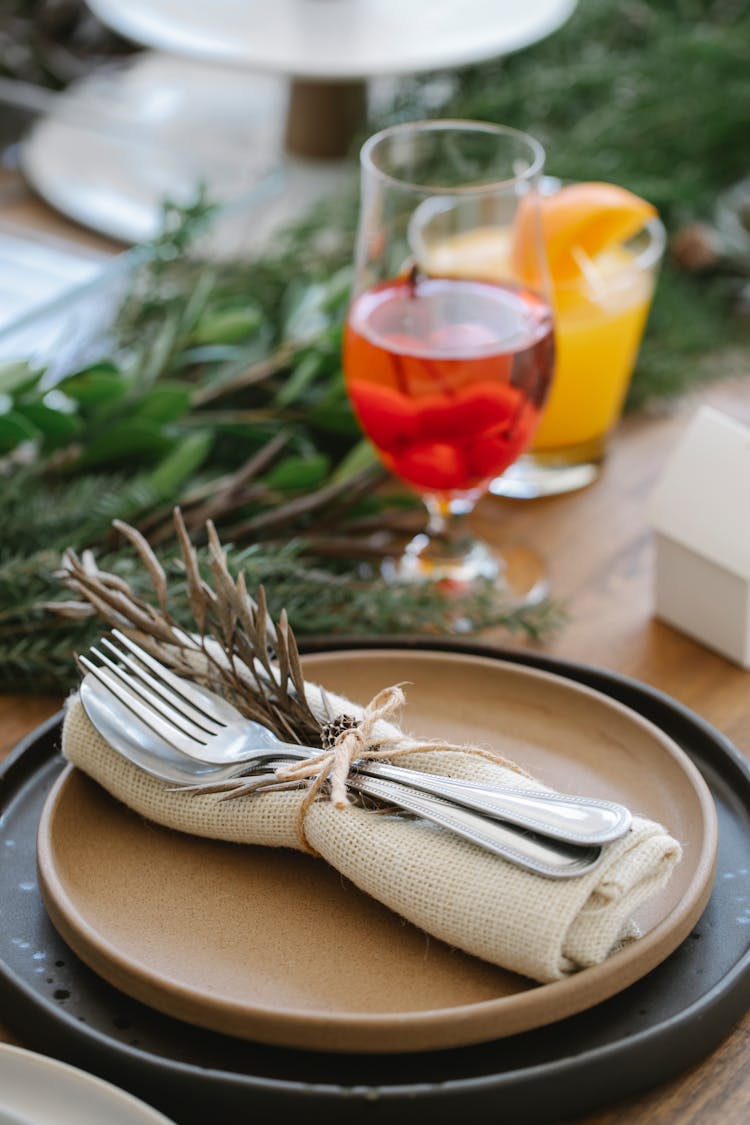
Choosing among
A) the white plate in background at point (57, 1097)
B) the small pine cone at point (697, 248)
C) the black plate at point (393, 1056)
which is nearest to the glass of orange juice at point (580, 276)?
the small pine cone at point (697, 248)

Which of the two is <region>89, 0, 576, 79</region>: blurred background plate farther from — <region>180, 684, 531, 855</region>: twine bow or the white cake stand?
<region>180, 684, 531, 855</region>: twine bow

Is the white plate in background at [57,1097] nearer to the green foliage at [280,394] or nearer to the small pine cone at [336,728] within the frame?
the small pine cone at [336,728]

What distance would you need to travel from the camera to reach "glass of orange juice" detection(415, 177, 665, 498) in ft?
3.19

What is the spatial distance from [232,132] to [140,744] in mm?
1153

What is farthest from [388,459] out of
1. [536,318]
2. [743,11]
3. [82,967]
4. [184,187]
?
[743,11]

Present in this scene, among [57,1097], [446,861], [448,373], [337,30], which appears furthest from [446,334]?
[337,30]

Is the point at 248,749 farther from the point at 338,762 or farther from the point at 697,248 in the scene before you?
the point at 697,248

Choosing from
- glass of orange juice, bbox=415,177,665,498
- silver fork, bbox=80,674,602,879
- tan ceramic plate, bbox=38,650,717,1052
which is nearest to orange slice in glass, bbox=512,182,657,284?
glass of orange juice, bbox=415,177,665,498

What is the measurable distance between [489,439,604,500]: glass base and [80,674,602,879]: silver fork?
467 millimetres

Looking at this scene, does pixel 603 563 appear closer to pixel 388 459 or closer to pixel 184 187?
pixel 388 459

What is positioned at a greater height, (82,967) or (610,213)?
(610,213)

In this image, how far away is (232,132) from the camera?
62.9 inches

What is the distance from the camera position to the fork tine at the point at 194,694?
620 mm

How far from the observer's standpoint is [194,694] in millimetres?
627
